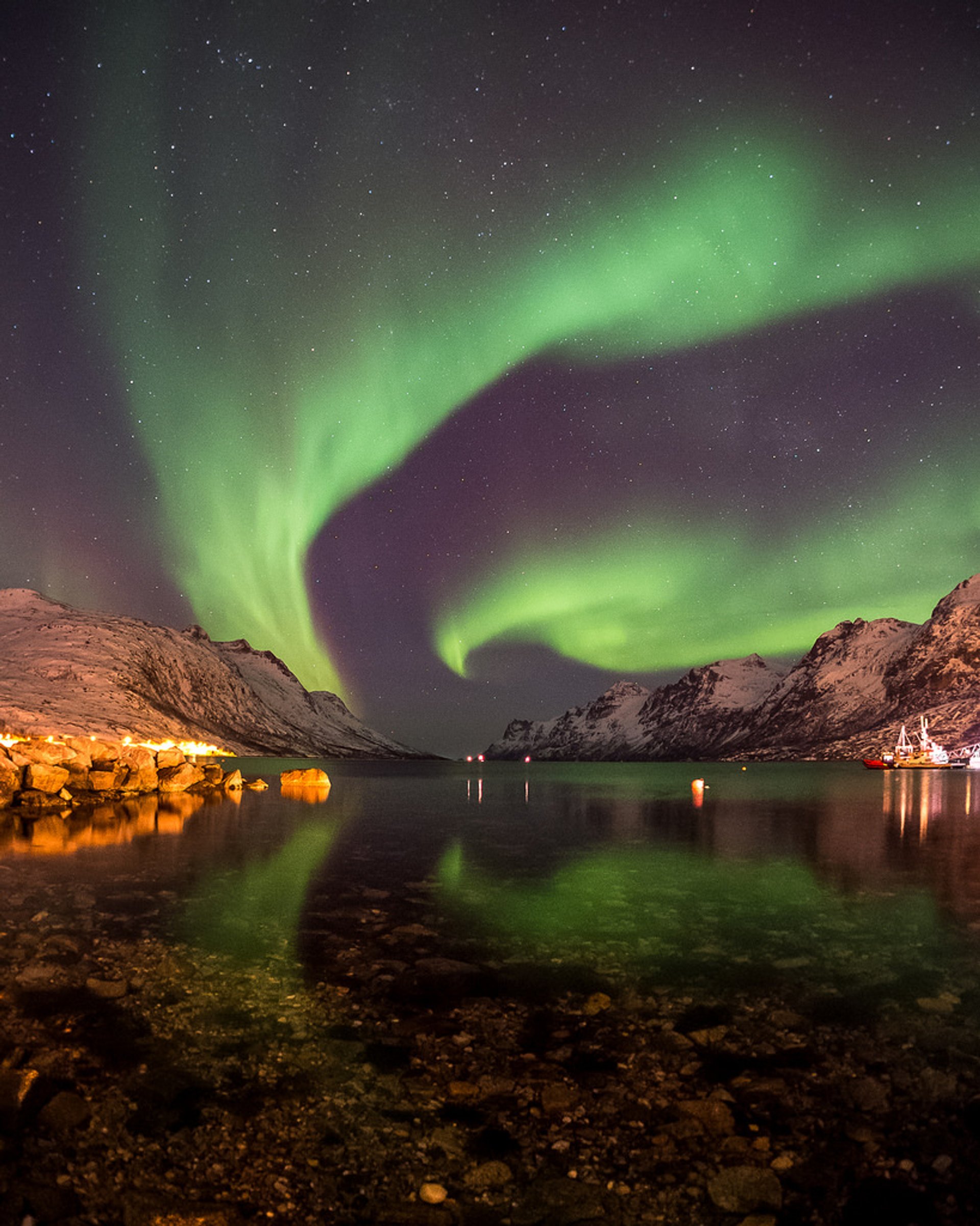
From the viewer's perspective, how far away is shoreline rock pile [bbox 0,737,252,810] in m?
51.2

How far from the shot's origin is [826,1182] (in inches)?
314

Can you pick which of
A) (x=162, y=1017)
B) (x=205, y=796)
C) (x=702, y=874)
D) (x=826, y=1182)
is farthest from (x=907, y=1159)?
(x=205, y=796)

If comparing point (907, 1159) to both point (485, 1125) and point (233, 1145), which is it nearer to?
point (485, 1125)

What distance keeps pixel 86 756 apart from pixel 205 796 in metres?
13.0

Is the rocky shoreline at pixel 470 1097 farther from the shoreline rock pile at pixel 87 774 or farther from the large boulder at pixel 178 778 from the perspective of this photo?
the large boulder at pixel 178 778

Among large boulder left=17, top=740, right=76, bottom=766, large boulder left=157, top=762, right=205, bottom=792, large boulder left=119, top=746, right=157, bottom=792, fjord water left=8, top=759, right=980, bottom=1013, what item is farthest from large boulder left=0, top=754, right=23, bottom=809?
large boulder left=157, top=762, right=205, bottom=792

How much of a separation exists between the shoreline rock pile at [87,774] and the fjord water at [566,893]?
423 cm

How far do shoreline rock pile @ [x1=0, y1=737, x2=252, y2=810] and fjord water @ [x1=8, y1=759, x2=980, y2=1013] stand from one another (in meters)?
4.23

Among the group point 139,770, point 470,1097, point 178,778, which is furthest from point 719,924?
point 178,778

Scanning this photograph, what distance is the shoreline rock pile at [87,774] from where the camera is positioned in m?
51.2

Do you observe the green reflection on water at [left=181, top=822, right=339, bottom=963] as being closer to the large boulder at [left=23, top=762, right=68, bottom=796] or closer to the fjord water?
the fjord water

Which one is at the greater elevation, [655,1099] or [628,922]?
[655,1099]

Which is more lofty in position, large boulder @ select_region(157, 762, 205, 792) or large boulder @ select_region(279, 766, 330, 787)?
large boulder @ select_region(157, 762, 205, 792)

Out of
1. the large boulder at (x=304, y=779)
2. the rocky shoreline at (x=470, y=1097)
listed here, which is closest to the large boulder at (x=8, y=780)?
the rocky shoreline at (x=470, y=1097)
